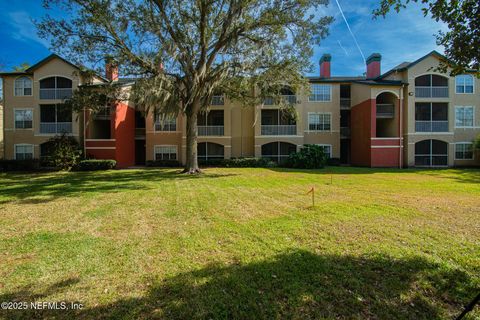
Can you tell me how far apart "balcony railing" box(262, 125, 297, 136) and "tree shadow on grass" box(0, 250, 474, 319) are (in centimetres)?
2142

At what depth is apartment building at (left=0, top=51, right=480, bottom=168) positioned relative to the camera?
76.8 ft

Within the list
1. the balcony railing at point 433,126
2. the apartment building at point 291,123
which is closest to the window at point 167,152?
the apartment building at point 291,123

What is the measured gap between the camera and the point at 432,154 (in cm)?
2442

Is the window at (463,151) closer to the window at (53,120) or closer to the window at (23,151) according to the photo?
the window at (53,120)

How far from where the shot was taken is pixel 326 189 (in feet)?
36.3

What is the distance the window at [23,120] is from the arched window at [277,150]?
69.5ft

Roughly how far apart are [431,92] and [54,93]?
33498 millimetres

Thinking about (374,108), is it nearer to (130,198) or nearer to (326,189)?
(326,189)

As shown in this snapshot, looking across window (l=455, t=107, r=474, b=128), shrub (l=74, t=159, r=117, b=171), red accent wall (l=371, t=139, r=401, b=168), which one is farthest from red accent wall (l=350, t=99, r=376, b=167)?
shrub (l=74, t=159, r=117, b=171)

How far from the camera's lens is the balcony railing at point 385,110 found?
A: 2439 cm

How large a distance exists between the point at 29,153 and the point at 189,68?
1819 cm

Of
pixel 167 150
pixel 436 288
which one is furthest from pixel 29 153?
pixel 436 288

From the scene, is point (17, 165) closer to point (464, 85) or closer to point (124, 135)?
point (124, 135)

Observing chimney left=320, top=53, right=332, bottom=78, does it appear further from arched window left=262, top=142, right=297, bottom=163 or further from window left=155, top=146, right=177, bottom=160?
window left=155, top=146, right=177, bottom=160
